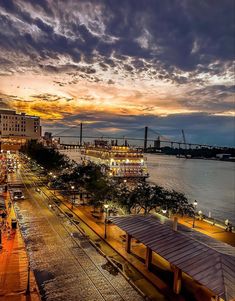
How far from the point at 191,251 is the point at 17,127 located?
179 metres

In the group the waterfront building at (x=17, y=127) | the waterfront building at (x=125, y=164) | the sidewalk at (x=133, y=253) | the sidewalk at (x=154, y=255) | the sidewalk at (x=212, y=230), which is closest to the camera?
the sidewalk at (x=154, y=255)

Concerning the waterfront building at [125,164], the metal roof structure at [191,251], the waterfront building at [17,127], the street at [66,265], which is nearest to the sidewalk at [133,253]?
the street at [66,265]

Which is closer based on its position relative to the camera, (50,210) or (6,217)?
(6,217)

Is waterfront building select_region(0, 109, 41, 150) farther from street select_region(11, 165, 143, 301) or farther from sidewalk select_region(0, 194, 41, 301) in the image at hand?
sidewalk select_region(0, 194, 41, 301)

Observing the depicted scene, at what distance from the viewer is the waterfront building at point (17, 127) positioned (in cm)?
17085

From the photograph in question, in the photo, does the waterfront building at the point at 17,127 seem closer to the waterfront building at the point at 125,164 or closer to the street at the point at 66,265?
the waterfront building at the point at 125,164

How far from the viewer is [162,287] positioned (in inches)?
665

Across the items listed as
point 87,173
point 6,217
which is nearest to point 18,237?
point 6,217

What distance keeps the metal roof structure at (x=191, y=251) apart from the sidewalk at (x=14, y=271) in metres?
7.15

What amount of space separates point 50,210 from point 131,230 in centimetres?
1667

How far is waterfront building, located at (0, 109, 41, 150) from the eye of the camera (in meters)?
171

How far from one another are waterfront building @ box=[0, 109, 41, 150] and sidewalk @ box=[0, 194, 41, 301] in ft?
497

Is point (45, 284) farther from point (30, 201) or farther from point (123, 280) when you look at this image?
point (30, 201)

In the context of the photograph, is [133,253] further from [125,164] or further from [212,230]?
[125,164]
